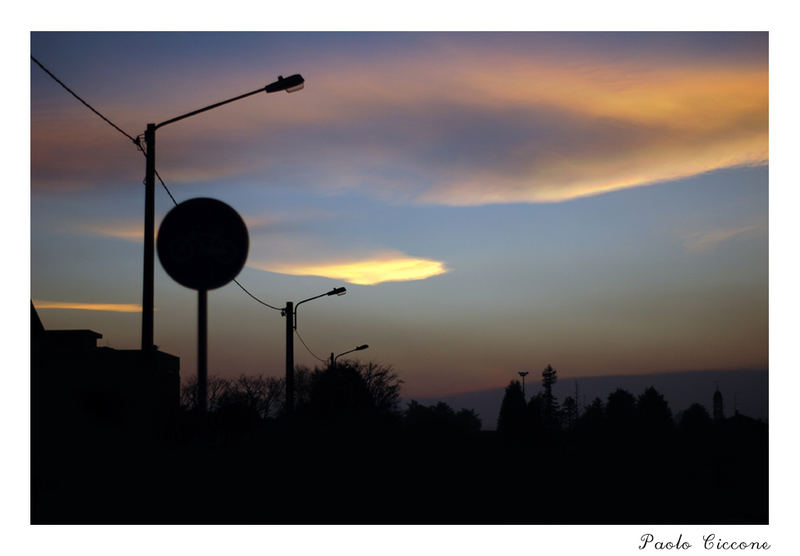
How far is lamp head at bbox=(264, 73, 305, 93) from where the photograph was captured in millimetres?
13531

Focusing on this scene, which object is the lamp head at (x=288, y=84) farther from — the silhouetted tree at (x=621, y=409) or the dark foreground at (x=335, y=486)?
the silhouetted tree at (x=621, y=409)

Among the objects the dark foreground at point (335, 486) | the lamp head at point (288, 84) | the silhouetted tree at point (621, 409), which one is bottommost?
the silhouetted tree at point (621, 409)

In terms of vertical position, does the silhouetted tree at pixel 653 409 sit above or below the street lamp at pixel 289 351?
below

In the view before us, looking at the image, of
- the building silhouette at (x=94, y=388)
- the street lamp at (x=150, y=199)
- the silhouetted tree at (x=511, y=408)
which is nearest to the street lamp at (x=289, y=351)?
the building silhouette at (x=94, y=388)

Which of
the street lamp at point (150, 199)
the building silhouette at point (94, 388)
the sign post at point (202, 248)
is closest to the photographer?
the sign post at point (202, 248)

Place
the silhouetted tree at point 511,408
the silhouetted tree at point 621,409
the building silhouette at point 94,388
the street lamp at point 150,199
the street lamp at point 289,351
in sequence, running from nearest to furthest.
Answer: the street lamp at point 150,199
the building silhouette at point 94,388
the street lamp at point 289,351
the silhouetted tree at point 511,408
the silhouetted tree at point 621,409

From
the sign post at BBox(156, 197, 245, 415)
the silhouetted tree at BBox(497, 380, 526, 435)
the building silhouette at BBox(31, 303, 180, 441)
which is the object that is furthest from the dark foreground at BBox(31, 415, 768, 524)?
the silhouetted tree at BBox(497, 380, 526, 435)

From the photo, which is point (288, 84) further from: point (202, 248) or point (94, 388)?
point (94, 388)

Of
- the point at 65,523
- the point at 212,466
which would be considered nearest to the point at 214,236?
the point at 65,523

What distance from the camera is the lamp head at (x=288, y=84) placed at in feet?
44.4

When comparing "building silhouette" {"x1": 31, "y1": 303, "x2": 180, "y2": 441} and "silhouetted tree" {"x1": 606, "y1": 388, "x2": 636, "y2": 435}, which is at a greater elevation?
"building silhouette" {"x1": 31, "y1": 303, "x2": 180, "y2": 441}

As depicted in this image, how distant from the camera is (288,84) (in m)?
13.6

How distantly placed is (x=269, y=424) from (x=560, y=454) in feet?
27.3

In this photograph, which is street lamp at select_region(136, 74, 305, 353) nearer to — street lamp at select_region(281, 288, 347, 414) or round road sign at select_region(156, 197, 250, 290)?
round road sign at select_region(156, 197, 250, 290)
